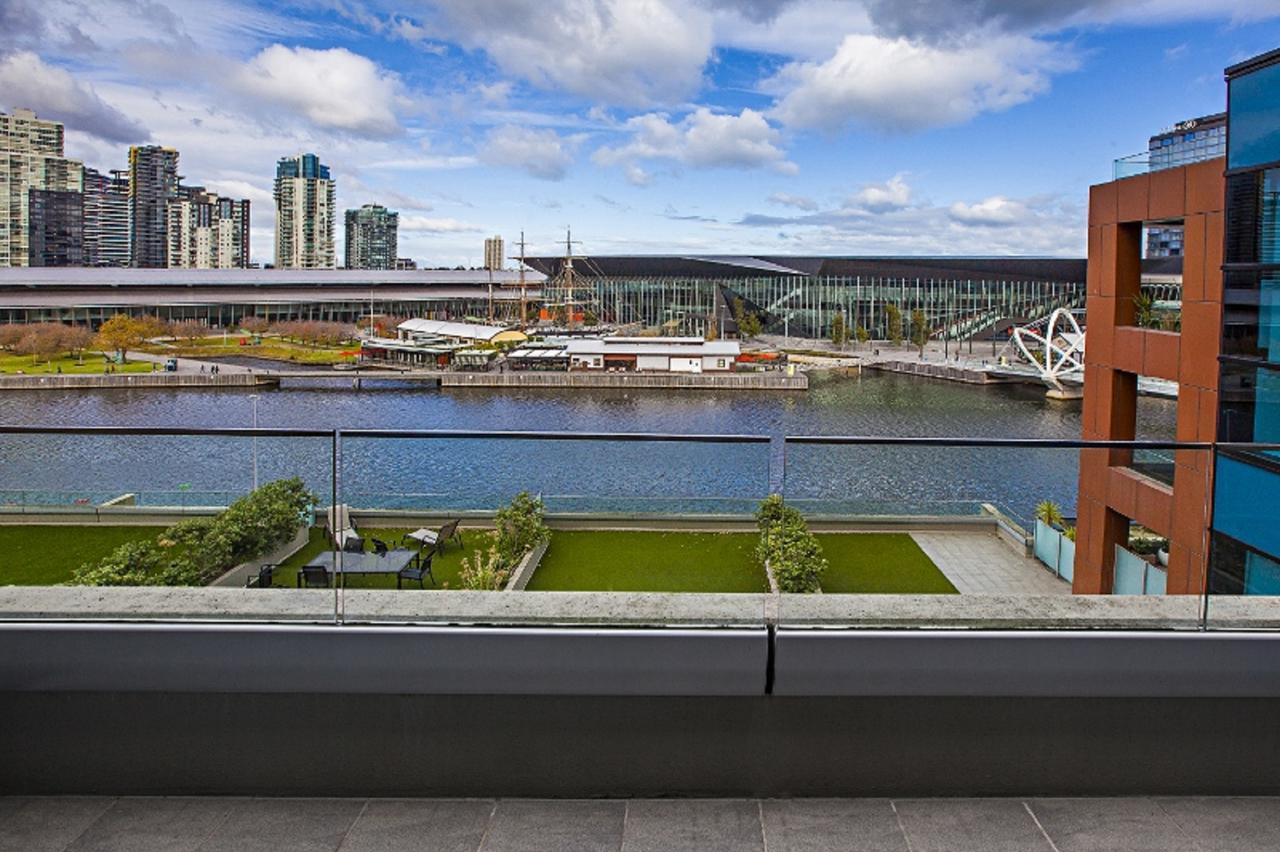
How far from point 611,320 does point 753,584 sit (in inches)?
3035

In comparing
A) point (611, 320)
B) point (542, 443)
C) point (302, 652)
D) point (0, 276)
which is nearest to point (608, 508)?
point (542, 443)

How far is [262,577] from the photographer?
86.5 inches

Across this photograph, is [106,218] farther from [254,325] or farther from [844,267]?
[844,267]

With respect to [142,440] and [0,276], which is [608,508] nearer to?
[142,440]

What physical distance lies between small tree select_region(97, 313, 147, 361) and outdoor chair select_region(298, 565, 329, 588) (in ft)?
179

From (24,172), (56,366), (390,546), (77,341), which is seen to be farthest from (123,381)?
(24,172)

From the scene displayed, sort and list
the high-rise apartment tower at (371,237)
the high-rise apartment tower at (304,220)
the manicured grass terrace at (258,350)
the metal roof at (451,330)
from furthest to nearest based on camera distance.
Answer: the high-rise apartment tower at (371,237), the high-rise apartment tower at (304,220), the metal roof at (451,330), the manicured grass terrace at (258,350)

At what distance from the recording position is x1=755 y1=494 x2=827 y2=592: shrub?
2191 millimetres

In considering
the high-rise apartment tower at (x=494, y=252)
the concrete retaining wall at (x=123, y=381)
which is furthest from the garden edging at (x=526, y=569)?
the high-rise apartment tower at (x=494, y=252)

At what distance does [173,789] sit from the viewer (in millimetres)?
1964

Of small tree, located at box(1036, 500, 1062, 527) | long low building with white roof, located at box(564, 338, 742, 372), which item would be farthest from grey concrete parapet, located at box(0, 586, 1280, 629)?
long low building with white roof, located at box(564, 338, 742, 372)

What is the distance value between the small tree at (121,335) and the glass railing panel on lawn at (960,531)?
180ft

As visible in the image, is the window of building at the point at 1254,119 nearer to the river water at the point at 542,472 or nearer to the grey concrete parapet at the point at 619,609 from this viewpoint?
the river water at the point at 542,472

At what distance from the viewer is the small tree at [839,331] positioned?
65.3 meters
